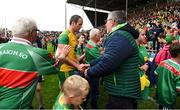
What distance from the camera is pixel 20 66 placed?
13.9 ft

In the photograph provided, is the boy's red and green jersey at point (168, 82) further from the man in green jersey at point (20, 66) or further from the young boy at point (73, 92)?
the young boy at point (73, 92)

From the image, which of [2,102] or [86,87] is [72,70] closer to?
[2,102]

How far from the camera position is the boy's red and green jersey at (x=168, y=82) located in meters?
5.64

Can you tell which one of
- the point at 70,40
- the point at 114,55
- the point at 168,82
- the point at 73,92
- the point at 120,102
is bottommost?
the point at 120,102

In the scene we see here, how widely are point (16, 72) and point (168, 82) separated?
2.34 metres

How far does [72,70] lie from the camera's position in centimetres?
702

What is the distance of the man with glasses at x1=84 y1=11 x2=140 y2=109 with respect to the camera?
4.75 metres

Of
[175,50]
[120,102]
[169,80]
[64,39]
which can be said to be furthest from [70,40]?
[120,102]

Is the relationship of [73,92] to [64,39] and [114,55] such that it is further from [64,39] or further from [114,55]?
[64,39]

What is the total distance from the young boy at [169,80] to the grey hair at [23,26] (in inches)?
88.0

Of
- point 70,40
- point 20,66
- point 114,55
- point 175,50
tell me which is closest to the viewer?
point 20,66

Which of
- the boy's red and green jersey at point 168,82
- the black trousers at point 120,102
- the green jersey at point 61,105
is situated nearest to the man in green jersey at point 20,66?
the green jersey at point 61,105

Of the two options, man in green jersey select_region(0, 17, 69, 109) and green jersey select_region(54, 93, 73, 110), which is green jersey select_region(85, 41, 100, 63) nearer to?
man in green jersey select_region(0, 17, 69, 109)

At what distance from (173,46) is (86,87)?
2632mm
